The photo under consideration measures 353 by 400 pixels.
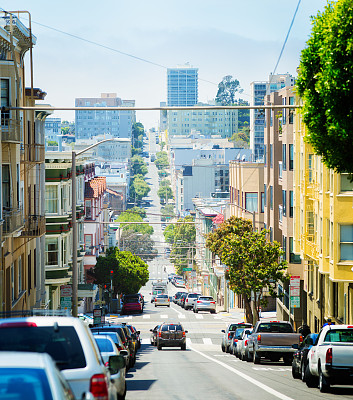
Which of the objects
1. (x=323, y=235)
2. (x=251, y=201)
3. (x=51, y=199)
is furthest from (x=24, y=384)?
(x=251, y=201)

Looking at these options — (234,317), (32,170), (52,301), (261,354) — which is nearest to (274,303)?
(234,317)

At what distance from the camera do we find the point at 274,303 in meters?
69.2

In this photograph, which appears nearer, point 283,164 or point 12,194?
point 12,194

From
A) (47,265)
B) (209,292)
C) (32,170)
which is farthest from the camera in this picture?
(209,292)

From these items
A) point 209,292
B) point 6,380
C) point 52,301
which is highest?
point 6,380

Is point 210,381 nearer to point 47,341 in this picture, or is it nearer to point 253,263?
point 47,341

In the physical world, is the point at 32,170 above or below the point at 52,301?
above

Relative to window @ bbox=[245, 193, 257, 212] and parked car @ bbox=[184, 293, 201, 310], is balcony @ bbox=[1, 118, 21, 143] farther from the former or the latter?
parked car @ bbox=[184, 293, 201, 310]

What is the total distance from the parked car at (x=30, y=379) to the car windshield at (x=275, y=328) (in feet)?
78.2

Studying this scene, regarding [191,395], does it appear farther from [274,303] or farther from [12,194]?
[274,303]

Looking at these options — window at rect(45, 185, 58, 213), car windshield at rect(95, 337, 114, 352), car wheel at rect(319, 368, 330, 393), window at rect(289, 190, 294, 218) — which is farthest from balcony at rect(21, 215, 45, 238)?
window at rect(289, 190, 294, 218)

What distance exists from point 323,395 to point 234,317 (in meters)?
49.1

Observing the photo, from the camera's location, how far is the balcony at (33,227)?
1339 inches

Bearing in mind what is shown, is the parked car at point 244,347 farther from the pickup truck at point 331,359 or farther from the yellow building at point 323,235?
the pickup truck at point 331,359
